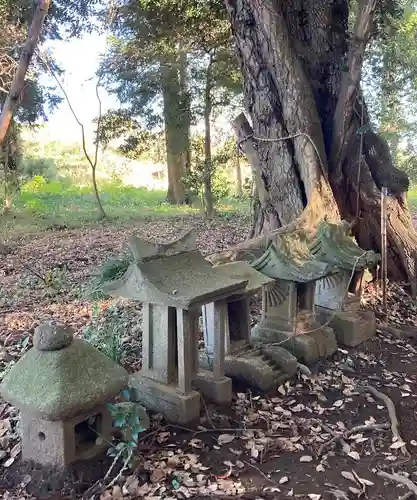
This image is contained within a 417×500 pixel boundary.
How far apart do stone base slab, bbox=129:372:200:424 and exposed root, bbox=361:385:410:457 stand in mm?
1329

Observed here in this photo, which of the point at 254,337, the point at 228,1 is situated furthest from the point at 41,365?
the point at 228,1

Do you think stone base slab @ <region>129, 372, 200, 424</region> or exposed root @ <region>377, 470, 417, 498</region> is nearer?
exposed root @ <region>377, 470, 417, 498</region>

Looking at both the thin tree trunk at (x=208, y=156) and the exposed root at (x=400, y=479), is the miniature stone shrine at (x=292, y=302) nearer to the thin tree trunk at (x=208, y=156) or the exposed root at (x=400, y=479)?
the exposed root at (x=400, y=479)

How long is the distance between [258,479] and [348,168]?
4716 mm

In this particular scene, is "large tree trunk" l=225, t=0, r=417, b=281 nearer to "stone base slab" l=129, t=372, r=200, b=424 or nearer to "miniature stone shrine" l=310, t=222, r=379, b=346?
"miniature stone shrine" l=310, t=222, r=379, b=346

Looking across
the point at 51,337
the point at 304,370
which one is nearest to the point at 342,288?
the point at 304,370

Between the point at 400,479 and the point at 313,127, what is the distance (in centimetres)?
443

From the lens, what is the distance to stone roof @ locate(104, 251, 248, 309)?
3205 mm

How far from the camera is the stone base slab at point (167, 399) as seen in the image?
3.36 metres

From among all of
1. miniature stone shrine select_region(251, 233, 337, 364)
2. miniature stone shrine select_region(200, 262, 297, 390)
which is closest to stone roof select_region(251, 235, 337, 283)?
miniature stone shrine select_region(251, 233, 337, 364)

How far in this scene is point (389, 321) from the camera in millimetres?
5957

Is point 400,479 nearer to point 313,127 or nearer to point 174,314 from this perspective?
point 174,314

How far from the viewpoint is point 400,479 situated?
2.91m

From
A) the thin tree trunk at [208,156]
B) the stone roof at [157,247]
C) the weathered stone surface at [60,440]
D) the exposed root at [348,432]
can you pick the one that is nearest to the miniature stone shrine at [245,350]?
the stone roof at [157,247]
